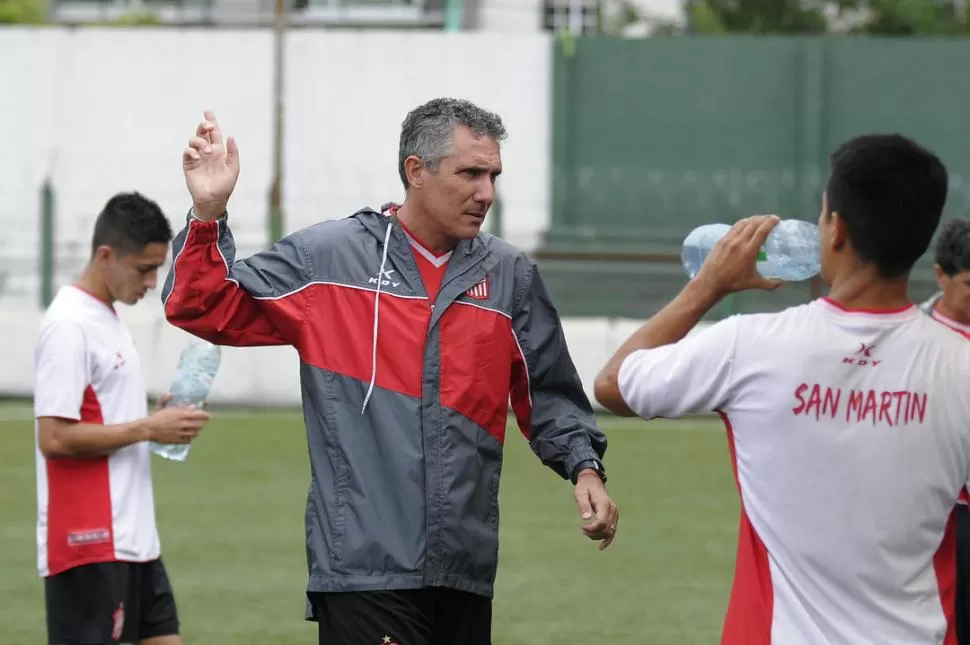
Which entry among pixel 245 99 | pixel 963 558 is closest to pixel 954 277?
pixel 963 558

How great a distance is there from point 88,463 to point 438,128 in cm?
192

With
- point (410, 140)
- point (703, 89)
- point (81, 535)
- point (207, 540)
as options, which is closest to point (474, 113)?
point (410, 140)

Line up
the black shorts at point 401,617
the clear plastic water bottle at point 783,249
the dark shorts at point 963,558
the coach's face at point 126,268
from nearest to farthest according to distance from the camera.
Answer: the clear plastic water bottle at point 783,249 < the black shorts at point 401,617 < the dark shorts at point 963,558 < the coach's face at point 126,268

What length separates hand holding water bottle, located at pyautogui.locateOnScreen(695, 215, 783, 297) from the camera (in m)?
3.34

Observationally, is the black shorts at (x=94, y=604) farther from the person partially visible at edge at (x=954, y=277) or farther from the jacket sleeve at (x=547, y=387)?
the person partially visible at edge at (x=954, y=277)

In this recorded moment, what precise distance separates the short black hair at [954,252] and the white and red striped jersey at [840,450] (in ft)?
7.67

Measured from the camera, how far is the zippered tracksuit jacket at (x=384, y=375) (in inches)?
171

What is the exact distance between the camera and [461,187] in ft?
15.1

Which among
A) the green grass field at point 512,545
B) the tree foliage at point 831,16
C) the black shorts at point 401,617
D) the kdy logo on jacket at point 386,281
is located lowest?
the green grass field at point 512,545

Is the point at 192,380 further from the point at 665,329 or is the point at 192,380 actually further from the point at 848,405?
the point at 848,405

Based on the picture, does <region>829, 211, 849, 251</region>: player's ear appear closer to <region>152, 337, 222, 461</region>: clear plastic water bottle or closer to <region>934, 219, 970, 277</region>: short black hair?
<region>934, 219, 970, 277</region>: short black hair

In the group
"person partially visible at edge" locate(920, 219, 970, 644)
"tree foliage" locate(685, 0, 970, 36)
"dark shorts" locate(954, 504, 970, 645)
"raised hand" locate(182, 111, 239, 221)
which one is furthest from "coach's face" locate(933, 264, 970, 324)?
"tree foliage" locate(685, 0, 970, 36)

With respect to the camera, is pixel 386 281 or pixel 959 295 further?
pixel 959 295

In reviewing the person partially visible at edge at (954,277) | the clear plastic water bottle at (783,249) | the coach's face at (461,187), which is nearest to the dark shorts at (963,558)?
the person partially visible at edge at (954,277)
